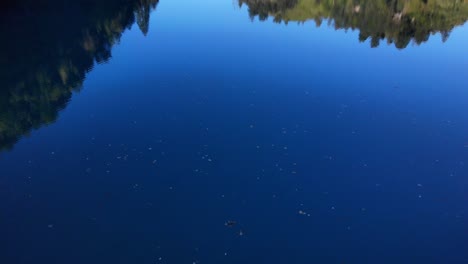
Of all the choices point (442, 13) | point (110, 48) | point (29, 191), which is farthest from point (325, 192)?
point (442, 13)

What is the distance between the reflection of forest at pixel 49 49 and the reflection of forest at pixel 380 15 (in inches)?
599

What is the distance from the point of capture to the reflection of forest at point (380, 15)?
124ft

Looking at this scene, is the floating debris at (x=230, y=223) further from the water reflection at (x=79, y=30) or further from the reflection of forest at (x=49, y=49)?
the water reflection at (x=79, y=30)

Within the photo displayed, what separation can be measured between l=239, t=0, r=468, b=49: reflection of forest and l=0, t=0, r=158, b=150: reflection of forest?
15.2 m

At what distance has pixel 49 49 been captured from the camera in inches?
1150

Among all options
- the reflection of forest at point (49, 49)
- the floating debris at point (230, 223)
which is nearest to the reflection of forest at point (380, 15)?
the reflection of forest at point (49, 49)

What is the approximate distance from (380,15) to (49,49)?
3416cm

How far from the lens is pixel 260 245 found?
1259 cm

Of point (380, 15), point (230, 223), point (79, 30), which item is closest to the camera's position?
point (230, 223)

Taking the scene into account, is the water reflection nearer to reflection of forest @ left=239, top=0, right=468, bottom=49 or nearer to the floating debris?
reflection of forest @ left=239, top=0, right=468, bottom=49

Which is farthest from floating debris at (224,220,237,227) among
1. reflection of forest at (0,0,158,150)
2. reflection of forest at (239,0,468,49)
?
reflection of forest at (239,0,468,49)

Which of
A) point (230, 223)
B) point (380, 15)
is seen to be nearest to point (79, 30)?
point (230, 223)

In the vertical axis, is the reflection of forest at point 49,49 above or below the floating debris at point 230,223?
above

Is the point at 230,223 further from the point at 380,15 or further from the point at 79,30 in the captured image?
the point at 380,15
